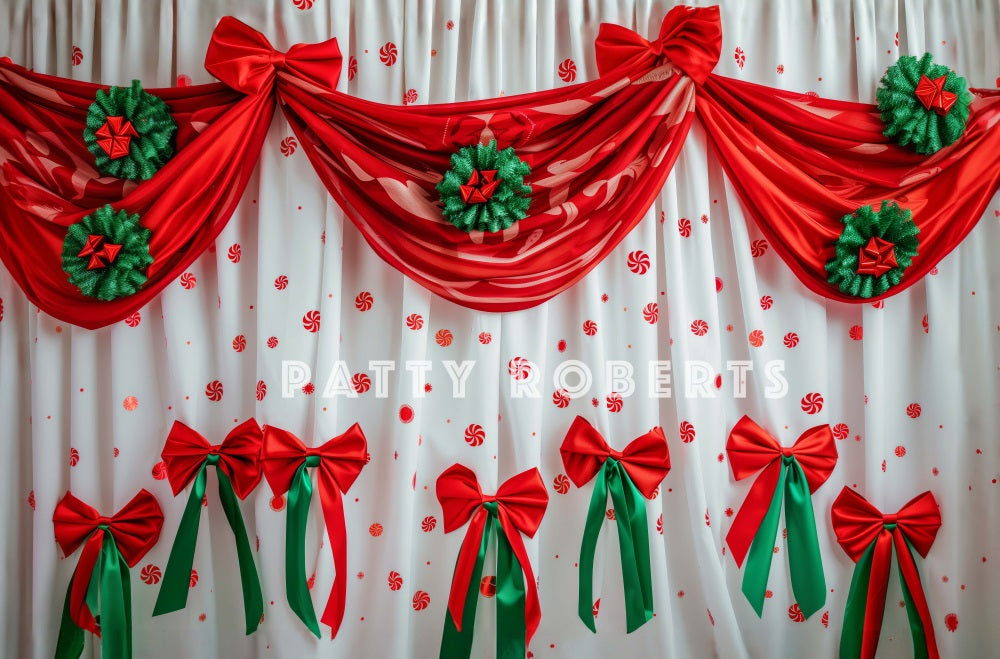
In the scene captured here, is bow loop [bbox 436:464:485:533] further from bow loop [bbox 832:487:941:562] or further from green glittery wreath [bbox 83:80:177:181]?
green glittery wreath [bbox 83:80:177:181]

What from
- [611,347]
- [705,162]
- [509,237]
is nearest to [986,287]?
[705,162]

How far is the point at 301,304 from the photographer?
162 cm

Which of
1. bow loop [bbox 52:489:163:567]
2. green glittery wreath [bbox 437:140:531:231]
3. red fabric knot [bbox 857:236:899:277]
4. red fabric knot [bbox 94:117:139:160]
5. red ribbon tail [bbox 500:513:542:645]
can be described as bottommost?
red ribbon tail [bbox 500:513:542:645]

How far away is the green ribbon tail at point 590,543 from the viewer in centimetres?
158

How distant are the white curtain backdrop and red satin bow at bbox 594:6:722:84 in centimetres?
10

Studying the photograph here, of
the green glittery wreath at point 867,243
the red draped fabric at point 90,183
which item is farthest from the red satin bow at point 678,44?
the red draped fabric at point 90,183

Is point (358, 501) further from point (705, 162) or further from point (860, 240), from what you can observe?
point (860, 240)

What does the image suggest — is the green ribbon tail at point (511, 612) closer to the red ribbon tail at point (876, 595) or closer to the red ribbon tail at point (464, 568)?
the red ribbon tail at point (464, 568)

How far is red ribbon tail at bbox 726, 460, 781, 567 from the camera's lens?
1618 mm

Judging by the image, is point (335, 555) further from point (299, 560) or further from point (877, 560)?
point (877, 560)

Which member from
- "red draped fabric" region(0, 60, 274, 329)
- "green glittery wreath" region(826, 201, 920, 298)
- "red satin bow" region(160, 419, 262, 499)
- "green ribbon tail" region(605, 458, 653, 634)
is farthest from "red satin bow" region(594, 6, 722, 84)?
"red satin bow" region(160, 419, 262, 499)

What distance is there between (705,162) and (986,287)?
2.78 ft

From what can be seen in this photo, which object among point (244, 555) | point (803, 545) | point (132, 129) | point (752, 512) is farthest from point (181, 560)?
point (803, 545)

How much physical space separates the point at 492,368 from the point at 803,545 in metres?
0.92
